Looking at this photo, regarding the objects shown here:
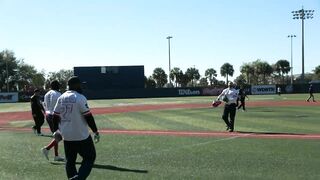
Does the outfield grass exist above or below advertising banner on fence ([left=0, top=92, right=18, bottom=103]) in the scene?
above

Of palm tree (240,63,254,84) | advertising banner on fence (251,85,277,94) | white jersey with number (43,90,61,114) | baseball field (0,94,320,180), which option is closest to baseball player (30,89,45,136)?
baseball field (0,94,320,180)

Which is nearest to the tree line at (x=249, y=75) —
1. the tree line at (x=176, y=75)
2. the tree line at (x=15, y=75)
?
the tree line at (x=176, y=75)

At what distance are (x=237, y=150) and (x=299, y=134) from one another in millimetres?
4936

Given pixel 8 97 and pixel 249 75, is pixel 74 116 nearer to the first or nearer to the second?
pixel 8 97

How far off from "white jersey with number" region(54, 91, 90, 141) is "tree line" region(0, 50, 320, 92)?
113587 mm

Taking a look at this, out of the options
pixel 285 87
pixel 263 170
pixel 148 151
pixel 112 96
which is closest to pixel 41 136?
pixel 148 151

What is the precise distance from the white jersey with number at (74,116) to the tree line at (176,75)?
114 meters

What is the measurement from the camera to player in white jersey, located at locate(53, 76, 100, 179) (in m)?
8.15

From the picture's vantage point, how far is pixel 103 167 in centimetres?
1096

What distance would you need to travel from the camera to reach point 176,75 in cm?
13950

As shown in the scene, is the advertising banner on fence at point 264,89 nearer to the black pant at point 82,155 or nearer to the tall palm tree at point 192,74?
the tall palm tree at point 192,74

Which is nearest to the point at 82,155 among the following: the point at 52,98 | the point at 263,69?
the point at 52,98

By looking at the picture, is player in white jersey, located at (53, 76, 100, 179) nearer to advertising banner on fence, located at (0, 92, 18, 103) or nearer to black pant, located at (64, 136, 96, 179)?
black pant, located at (64, 136, 96, 179)

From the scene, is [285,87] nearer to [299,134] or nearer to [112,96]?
[112,96]
